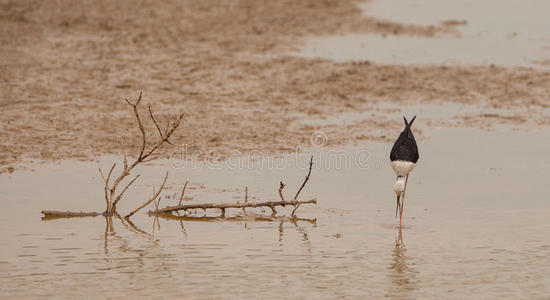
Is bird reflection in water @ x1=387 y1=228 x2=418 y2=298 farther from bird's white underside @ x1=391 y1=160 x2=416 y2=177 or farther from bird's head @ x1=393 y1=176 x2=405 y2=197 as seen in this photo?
bird's white underside @ x1=391 y1=160 x2=416 y2=177

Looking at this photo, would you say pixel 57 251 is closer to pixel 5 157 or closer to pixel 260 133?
pixel 5 157

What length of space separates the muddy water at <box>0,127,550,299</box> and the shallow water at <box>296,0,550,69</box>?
21.9ft

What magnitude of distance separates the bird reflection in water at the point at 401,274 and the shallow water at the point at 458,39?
459 inches

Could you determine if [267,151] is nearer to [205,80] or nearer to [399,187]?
[399,187]

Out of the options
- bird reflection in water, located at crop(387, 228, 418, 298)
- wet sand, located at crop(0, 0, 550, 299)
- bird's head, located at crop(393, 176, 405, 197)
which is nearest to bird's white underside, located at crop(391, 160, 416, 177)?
bird's head, located at crop(393, 176, 405, 197)

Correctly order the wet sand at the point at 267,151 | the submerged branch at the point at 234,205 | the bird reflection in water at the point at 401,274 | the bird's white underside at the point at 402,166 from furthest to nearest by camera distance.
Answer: the bird's white underside at the point at 402,166 < the submerged branch at the point at 234,205 < the wet sand at the point at 267,151 < the bird reflection in water at the point at 401,274

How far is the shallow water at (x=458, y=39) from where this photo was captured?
72.6 feet

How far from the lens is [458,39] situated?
24266 mm

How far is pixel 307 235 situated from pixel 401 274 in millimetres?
1762

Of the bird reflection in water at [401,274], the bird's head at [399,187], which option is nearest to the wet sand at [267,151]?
the bird reflection in water at [401,274]

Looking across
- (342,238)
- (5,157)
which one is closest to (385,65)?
(5,157)

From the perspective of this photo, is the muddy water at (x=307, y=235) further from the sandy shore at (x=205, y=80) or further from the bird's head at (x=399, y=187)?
the sandy shore at (x=205, y=80)

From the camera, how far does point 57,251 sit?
10133 millimetres

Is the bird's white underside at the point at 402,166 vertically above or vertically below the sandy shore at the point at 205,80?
below
